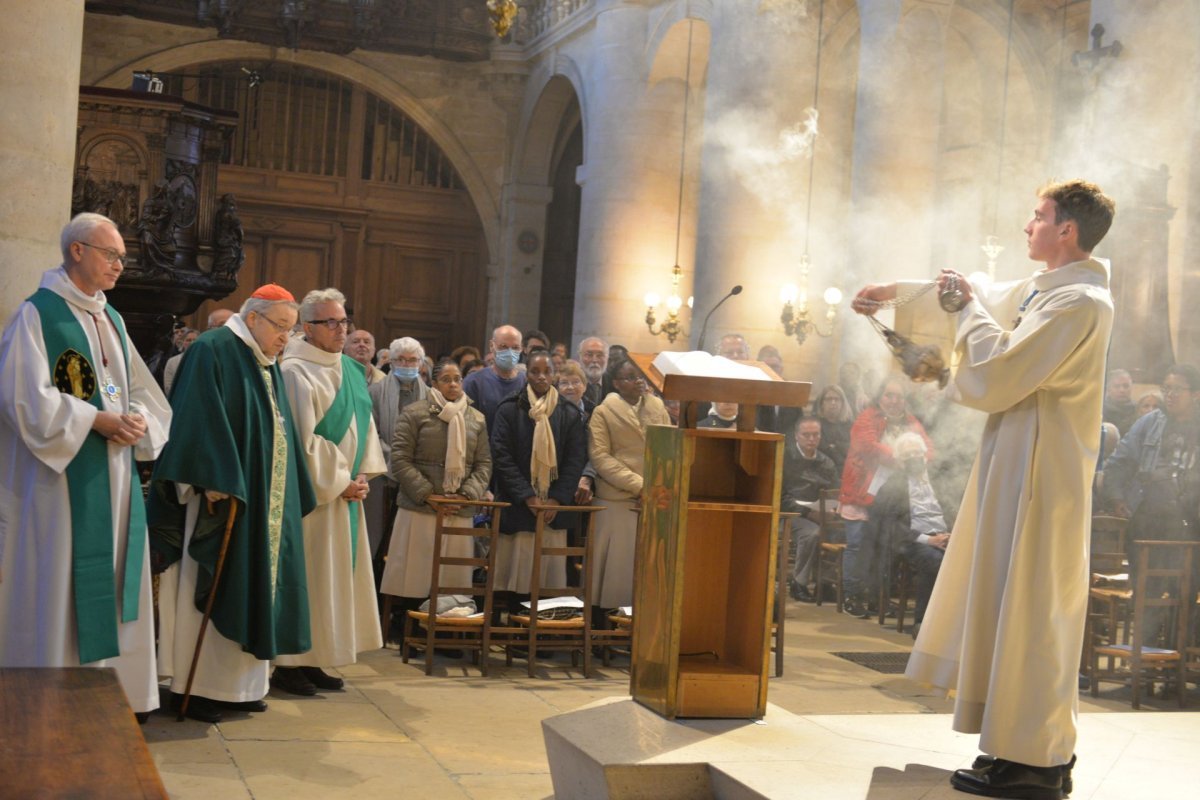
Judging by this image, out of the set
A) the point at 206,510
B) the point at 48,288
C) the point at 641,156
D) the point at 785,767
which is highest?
the point at 641,156

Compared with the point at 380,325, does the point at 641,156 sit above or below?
above

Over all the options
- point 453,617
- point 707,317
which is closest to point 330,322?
point 453,617

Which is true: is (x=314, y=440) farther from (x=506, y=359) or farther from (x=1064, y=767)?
(x=1064, y=767)

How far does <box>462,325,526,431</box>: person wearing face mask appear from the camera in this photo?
→ 841 cm

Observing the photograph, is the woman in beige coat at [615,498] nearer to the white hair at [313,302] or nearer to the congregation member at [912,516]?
the white hair at [313,302]

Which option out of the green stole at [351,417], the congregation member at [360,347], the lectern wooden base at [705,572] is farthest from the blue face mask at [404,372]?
the lectern wooden base at [705,572]

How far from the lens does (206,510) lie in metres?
5.35

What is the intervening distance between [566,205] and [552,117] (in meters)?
1.35

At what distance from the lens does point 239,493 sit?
5309mm

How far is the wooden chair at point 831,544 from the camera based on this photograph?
978cm

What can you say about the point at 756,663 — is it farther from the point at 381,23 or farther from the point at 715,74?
the point at 381,23

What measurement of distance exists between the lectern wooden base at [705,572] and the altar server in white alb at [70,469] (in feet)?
5.91

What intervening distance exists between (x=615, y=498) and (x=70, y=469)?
3.41 meters

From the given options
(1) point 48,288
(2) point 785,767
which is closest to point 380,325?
(1) point 48,288
